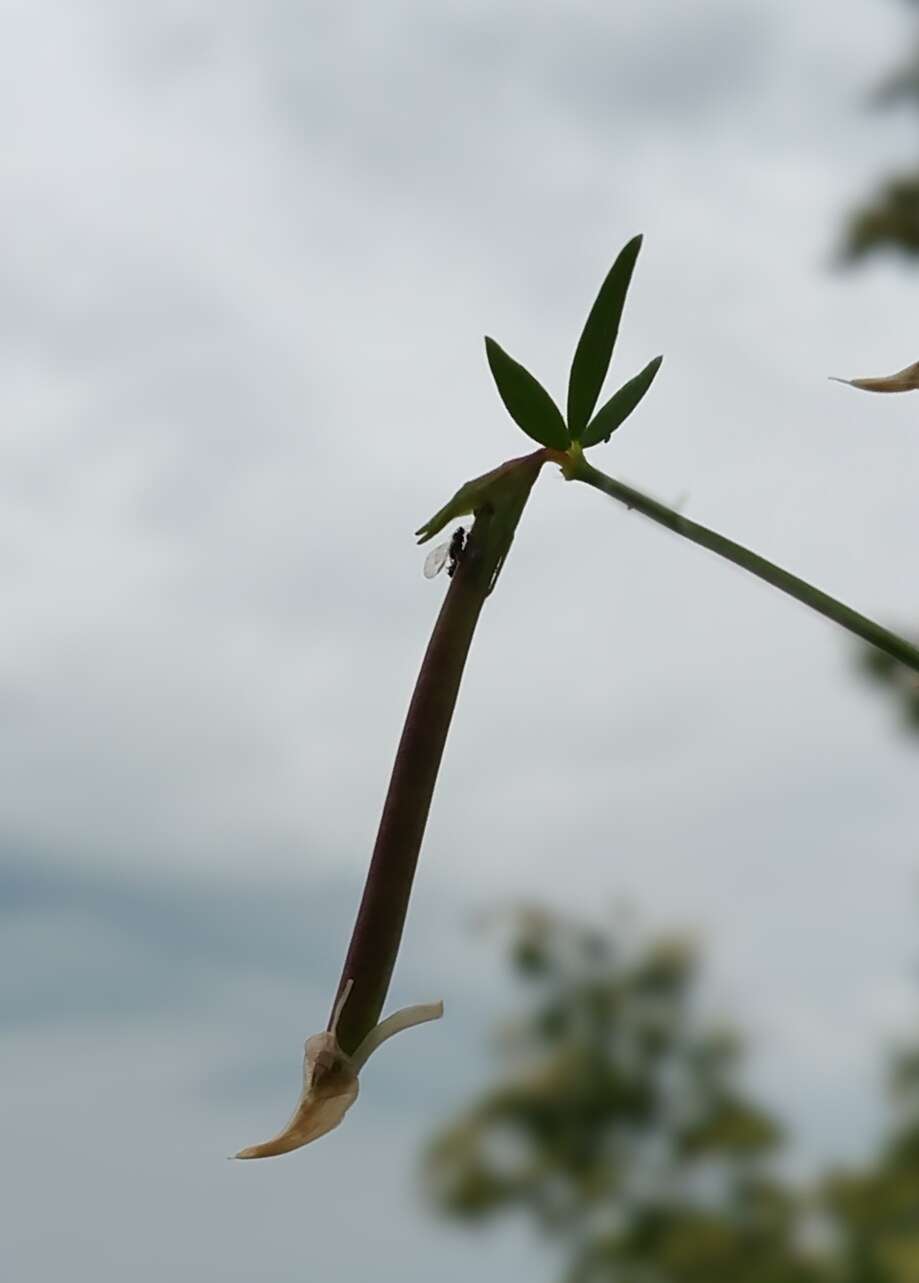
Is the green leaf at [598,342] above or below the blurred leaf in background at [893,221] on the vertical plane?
below

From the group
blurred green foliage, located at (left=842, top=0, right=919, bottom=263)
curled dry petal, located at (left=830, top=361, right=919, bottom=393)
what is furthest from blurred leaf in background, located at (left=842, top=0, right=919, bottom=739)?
curled dry petal, located at (left=830, top=361, right=919, bottom=393)

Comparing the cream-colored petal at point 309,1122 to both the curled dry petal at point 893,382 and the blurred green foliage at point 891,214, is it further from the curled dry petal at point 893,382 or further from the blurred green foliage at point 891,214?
the blurred green foliage at point 891,214

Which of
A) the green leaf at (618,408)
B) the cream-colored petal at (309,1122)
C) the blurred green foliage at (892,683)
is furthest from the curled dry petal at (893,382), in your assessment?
the blurred green foliage at (892,683)

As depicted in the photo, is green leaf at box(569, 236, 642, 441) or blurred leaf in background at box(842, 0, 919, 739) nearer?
green leaf at box(569, 236, 642, 441)

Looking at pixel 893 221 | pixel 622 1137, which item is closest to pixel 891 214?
pixel 893 221

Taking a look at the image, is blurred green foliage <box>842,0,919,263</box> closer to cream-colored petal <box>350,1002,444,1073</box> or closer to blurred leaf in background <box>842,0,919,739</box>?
blurred leaf in background <box>842,0,919,739</box>

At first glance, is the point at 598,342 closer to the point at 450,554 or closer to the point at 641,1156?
the point at 450,554

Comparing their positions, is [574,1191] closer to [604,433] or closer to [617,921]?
[617,921]

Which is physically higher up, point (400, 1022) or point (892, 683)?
point (892, 683)
